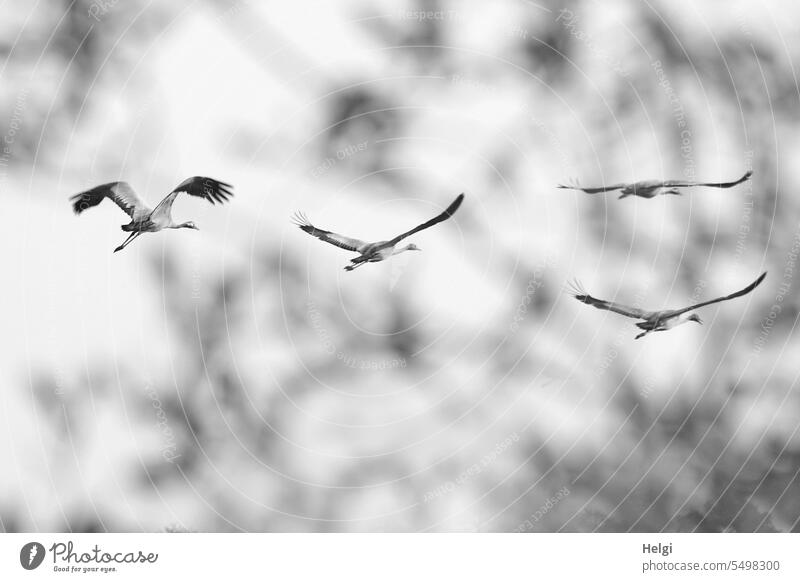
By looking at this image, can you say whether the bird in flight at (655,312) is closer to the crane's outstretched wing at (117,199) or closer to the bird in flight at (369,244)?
the bird in flight at (369,244)

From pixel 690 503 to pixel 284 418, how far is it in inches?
46.9

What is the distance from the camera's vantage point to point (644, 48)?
11.5 feet

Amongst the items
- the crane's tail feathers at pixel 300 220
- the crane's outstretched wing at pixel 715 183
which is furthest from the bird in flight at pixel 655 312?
the crane's tail feathers at pixel 300 220

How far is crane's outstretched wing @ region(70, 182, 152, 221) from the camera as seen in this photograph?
3357 millimetres

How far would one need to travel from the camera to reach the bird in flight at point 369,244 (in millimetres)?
3354

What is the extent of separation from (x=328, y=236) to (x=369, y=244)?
0.40 ft

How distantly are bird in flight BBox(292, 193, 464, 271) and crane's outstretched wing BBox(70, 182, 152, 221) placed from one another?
1.52 ft

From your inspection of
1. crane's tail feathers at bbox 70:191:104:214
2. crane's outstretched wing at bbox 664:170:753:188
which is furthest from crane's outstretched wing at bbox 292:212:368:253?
crane's outstretched wing at bbox 664:170:753:188

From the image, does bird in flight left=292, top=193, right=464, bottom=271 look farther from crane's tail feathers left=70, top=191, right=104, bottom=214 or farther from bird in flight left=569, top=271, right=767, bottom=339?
crane's tail feathers left=70, top=191, right=104, bottom=214

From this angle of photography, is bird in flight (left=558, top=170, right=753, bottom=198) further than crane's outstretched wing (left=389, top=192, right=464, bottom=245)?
Yes

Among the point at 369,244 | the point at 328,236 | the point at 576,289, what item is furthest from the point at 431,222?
the point at 576,289
